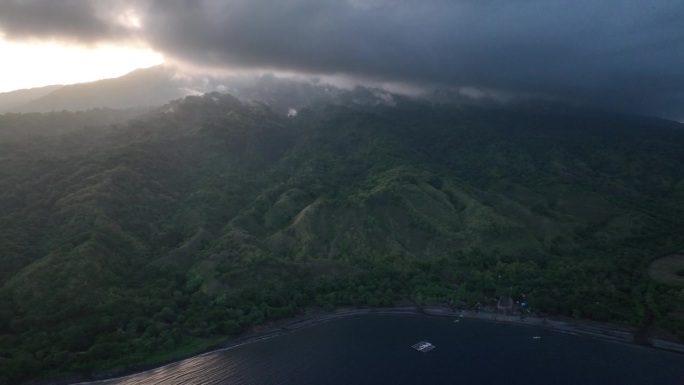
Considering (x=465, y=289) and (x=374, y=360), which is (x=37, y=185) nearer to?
(x=374, y=360)

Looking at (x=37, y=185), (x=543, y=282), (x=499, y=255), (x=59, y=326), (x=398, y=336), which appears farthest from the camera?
(x=37, y=185)

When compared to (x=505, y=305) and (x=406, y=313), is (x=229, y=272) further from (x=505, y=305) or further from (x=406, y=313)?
(x=505, y=305)

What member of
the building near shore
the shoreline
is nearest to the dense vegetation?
the shoreline

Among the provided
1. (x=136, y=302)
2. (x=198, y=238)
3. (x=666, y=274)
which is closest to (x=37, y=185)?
(x=198, y=238)

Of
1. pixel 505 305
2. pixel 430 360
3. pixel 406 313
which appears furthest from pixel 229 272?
pixel 505 305

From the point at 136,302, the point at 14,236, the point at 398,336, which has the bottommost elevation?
the point at 398,336

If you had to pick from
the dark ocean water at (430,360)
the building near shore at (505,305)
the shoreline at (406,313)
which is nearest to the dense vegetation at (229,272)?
the shoreline at (406,313)
